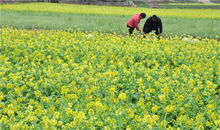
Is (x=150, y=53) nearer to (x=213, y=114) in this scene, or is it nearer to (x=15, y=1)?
(x=213, y=114)

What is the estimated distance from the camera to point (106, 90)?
5375mm

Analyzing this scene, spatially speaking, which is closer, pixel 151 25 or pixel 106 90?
pixel 106 90

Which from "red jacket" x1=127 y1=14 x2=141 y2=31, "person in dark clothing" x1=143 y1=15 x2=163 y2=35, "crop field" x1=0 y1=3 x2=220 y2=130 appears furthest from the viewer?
"red jacket" x1=127 y1=14 x2=141 y2=31

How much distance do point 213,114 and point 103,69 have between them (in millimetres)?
2652

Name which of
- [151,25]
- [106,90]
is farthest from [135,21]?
[106,90]

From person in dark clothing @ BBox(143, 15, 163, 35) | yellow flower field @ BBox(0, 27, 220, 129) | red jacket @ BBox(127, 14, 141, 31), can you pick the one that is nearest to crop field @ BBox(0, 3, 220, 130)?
yellow flower field @ BBox(0, 27, 220, 129)

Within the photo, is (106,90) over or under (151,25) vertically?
under

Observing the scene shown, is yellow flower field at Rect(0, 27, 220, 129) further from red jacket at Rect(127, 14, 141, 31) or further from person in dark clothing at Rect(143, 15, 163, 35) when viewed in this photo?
red jacket at Rect(127, 14, 141, 31)

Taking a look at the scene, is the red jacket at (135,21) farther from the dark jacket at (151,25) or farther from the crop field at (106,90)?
the crop field at (106,90)

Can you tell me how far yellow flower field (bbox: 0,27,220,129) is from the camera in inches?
166

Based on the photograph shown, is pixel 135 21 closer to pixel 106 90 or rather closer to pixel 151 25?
pixel 151 25

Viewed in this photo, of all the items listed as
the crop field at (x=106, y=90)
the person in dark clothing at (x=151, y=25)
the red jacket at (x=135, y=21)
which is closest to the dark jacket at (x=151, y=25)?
the person in dark clothing at (x=151, y=25)

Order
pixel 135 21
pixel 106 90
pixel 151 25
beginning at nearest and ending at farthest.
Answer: pixel 106 90 < pixel 151 25 < pixel 135 21

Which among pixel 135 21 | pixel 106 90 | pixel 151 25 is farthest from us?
pixel 135 21
